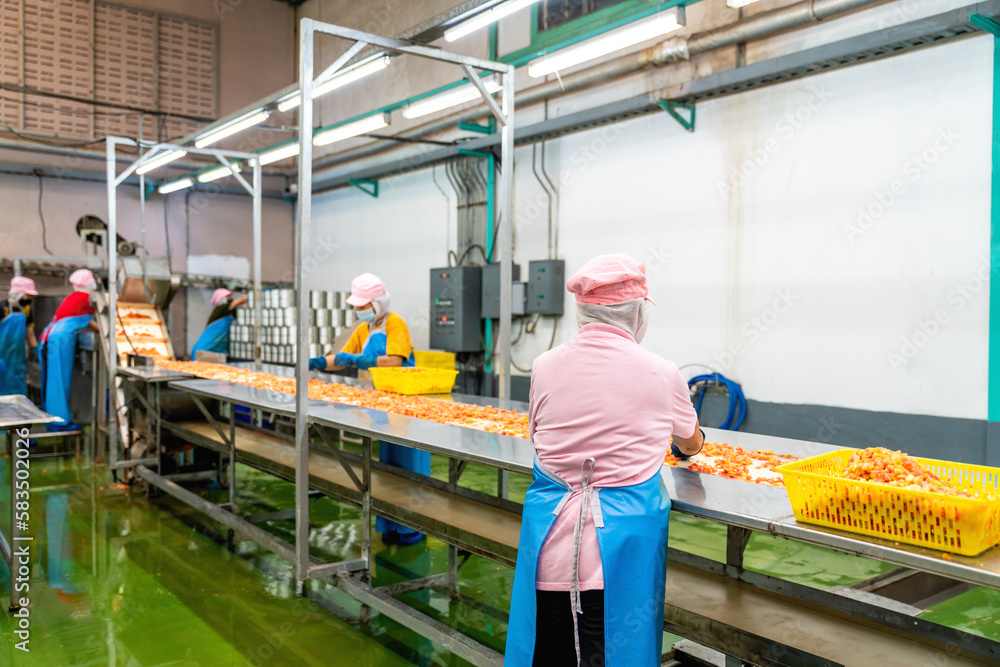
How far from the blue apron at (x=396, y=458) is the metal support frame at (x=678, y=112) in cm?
320

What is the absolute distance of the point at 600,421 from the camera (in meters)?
2.08

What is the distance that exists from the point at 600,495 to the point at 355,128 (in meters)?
5.17

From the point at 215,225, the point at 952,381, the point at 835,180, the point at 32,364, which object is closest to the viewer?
the point at 952,381

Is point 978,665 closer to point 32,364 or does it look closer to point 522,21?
point 522,21

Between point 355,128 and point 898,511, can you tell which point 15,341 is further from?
point 898,511

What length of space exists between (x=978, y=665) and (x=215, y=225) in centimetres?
1264

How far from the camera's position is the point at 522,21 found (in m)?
8.34

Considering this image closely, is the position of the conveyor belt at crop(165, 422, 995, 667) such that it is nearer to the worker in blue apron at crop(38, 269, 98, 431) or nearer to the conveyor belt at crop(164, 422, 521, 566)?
the conveyor belt at crop(164, 422, 521, 566)

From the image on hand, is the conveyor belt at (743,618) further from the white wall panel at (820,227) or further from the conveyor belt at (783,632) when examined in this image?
the white wall panel at (820,227)

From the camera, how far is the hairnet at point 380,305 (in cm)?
554

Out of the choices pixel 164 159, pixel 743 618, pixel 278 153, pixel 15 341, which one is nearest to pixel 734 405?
pixel 743 618

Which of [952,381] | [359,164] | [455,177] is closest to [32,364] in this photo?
[359,164]

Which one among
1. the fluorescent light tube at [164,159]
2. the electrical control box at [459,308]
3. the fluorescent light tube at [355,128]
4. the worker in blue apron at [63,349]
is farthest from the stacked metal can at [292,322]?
the fluorescent light tube at [355,128]

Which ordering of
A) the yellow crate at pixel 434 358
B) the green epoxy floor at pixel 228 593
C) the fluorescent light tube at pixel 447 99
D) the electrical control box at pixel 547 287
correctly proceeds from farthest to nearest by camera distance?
the yellow crate at pixel 434 358, the electrical control box at pixel 547 287, the fluorescent light tube at pixel 447 99, the green epoxy floor at pixel 228 593
